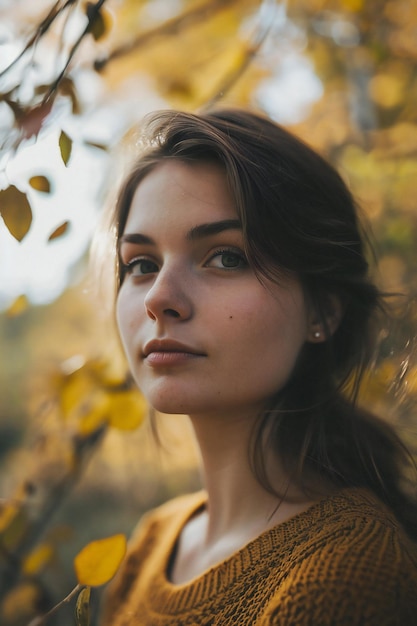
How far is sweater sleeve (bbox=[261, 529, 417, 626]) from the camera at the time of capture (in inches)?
30.9

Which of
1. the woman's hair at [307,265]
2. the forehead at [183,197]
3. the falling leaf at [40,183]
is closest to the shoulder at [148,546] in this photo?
the woman's hair at [307,265]

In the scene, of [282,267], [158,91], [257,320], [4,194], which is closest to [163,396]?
[257,320]

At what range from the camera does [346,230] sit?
1.13 meters

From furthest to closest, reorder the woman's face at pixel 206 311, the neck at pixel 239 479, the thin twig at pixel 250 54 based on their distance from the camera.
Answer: the thin twig at pixel 250 54
the neck at pixel 239 479
the woman's face at pixel 206 311

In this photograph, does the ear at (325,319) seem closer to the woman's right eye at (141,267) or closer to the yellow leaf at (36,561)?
the woman's right eye at (141,267)

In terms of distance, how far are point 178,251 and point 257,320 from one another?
19 cm

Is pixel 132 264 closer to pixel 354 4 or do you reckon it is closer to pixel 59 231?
pixel 59 231

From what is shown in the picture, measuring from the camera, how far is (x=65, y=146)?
893 mm

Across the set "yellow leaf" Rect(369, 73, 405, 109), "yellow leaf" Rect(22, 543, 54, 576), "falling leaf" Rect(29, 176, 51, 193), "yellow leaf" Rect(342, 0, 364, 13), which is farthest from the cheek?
"yellow leaf" Rect(369, 73, 405, 109)

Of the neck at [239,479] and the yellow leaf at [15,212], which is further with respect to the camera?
the neck at [239,479]

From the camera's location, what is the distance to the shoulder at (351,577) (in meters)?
0.79

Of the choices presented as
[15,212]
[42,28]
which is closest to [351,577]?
[15,212]

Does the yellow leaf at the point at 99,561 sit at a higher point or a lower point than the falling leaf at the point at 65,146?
lower

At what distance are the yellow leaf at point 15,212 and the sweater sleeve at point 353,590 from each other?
68 centimetres
